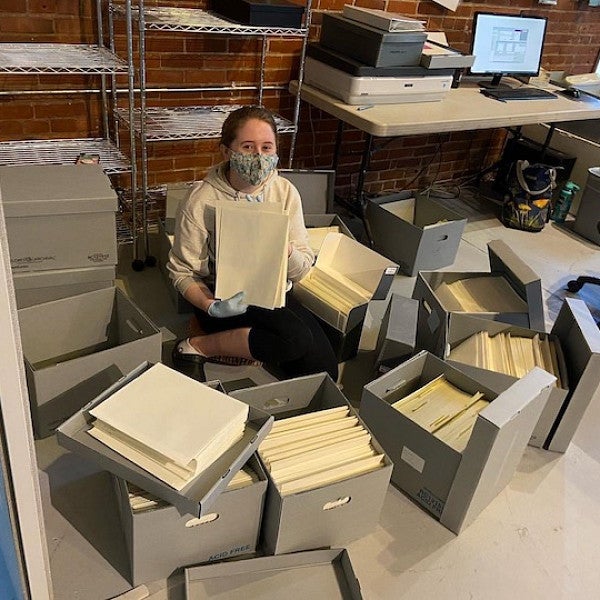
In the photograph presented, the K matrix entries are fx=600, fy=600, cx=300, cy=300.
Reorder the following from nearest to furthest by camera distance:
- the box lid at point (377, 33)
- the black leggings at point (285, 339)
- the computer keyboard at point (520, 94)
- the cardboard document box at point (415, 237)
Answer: the black leggings at point (285, 339), the box lid at point (377, 33), the cardboard document box at point (415, 237), the computer keyboard at point (520, 94)

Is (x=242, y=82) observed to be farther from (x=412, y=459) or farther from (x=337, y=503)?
(x=337, y=503)

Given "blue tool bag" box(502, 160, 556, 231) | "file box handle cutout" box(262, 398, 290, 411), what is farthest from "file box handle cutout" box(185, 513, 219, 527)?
"blue tool bag" box(502, 160, 556, 231)

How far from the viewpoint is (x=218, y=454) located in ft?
4.46

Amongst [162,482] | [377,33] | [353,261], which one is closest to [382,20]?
[377,33]

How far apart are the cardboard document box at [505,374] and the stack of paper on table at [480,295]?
0.56ft

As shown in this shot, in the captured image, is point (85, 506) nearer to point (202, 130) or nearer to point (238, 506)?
point (238, 506)

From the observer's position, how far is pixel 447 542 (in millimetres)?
1578

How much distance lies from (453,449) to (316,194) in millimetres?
1586

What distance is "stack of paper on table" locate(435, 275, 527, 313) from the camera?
2135 mm

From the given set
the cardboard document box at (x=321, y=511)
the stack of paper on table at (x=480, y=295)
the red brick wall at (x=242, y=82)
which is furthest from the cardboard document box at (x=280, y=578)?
the red brick wall at (x=242, y=82)

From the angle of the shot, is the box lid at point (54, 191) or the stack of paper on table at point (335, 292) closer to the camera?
the box lid at point (54, 191)

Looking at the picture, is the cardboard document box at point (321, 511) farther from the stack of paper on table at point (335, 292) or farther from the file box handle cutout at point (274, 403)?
the stack of paper on table at point (335, 292)

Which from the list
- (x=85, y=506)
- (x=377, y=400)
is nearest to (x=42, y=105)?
(x=85, y=506)

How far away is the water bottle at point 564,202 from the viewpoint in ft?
11.7
